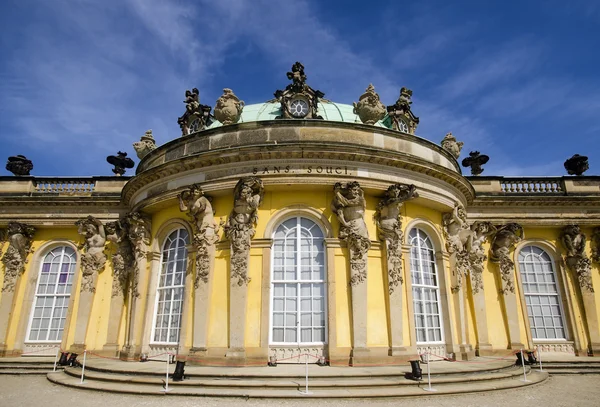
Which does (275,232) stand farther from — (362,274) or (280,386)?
(280,386)

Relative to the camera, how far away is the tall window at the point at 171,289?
1304 centimetres

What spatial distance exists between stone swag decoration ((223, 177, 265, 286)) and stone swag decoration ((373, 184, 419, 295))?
3.80 metres

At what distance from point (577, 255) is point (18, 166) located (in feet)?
81.7

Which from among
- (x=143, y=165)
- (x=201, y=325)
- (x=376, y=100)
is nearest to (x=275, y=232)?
(x=201, y=325)

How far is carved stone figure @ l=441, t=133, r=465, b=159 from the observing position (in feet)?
58.6

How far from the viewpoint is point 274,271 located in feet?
40.3

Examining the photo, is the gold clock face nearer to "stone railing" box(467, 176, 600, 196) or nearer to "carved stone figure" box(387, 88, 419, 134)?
"carved stone figure" box(387, 88, 419, 134)

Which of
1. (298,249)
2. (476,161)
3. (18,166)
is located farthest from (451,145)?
(18,166)

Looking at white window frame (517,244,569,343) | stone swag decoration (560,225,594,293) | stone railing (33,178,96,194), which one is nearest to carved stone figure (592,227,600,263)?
stone swag decoration (560,225,594,293)

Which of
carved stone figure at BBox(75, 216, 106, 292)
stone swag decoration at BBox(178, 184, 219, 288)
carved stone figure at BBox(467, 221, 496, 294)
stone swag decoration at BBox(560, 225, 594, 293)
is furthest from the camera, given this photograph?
stone swag decoration at BBox(560, 225, 594, 293)

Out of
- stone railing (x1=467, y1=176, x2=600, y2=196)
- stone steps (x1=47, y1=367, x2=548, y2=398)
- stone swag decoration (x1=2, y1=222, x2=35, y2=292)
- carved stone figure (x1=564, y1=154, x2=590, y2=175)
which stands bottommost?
stone steps (x1=47, y1=367, x2=548, y2=398)

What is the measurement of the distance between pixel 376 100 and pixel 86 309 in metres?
13.4

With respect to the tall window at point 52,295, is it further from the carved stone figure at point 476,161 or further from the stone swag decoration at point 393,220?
the carved stone figure at point 476,161

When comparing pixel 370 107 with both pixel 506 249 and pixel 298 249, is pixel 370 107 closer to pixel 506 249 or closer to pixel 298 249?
pixel 298 249
